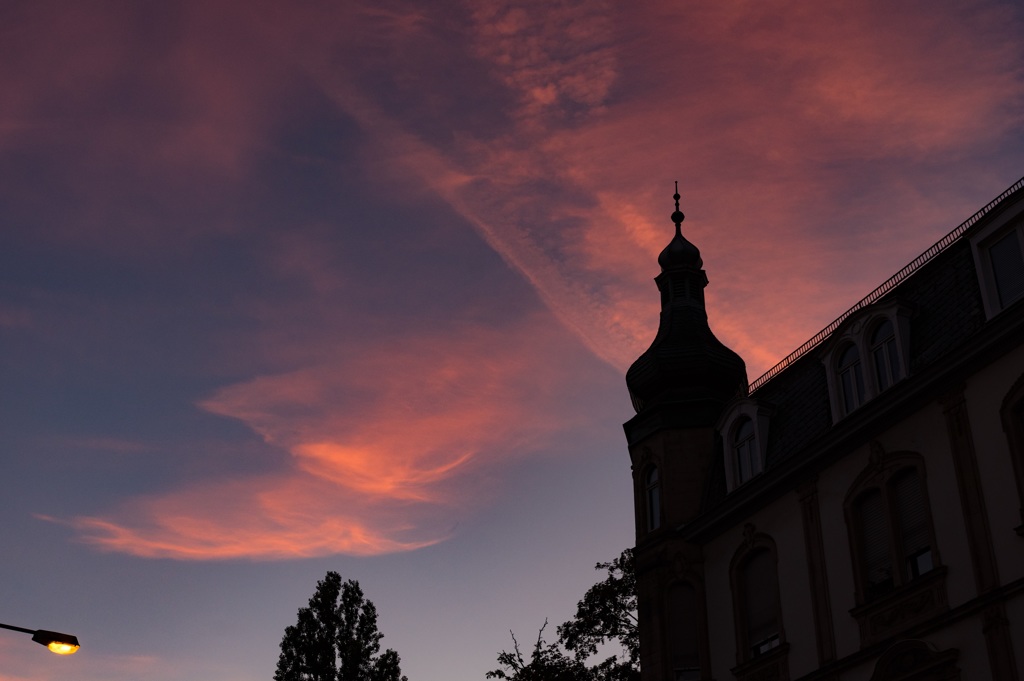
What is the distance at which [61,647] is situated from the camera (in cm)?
1980

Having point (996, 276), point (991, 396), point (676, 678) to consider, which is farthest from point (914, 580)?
point (676, 678)

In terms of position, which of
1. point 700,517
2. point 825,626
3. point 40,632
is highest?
point 700,517

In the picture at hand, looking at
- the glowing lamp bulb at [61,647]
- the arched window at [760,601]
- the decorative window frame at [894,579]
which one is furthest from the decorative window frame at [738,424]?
the glowing lamp bulb at [61,647]

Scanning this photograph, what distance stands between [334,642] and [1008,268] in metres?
39.5

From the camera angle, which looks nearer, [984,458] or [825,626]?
[984,458]

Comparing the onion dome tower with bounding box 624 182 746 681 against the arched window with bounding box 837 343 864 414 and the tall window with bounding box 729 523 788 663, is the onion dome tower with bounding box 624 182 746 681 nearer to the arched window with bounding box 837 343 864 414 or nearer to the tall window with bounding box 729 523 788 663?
the tall window with bounding box 729 523 788 663

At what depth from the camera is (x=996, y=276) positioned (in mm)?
23328

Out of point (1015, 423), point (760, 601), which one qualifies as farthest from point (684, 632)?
point (1015, 423)

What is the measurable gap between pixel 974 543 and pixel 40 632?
1589 centimetres

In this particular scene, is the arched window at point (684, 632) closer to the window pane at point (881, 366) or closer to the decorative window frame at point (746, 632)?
the decorative window frame at point (746, 632)

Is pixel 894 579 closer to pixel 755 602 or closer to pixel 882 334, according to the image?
pixel 755 602

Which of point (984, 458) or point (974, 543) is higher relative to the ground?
point (984, 458)

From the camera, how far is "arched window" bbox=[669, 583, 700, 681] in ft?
97.8

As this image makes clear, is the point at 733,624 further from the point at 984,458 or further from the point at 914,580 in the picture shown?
the point at 984,458
